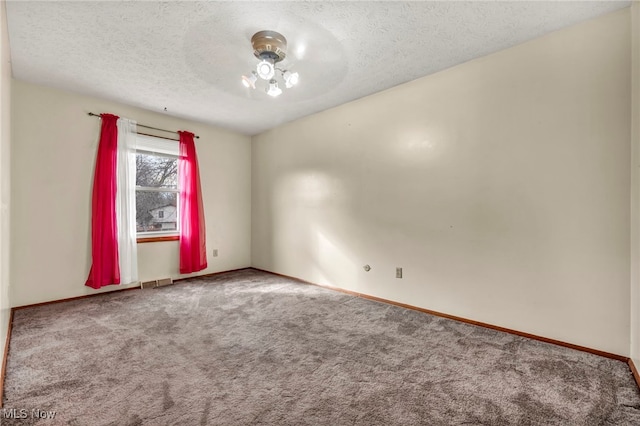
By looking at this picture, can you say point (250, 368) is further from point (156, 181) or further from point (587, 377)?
point (156, 181)

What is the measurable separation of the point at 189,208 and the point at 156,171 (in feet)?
2.39

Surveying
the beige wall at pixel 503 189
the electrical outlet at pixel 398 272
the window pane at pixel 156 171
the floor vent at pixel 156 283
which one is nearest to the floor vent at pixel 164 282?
the floor vent at pixel 156 283

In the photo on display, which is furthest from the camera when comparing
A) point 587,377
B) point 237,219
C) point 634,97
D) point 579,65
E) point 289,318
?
point 237,219

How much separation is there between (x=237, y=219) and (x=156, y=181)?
1.46 m

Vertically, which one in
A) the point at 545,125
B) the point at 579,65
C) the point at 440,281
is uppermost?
the point at 579,65

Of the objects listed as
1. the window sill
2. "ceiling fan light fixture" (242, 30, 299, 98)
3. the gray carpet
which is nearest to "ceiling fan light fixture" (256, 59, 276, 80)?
"ceiling fan light fixture" (242, 30, 299, 98)

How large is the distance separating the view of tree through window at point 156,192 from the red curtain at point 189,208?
0.15m

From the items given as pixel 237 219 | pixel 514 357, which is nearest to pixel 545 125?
pixel 514 357

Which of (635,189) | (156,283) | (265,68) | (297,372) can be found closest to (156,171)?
(156,283)

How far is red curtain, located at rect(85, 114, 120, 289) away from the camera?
352 cm

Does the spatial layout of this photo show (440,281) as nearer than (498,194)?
No

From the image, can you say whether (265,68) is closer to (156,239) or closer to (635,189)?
(635,189)

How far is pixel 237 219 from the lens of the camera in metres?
5.22

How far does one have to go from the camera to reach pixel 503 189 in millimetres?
2584
